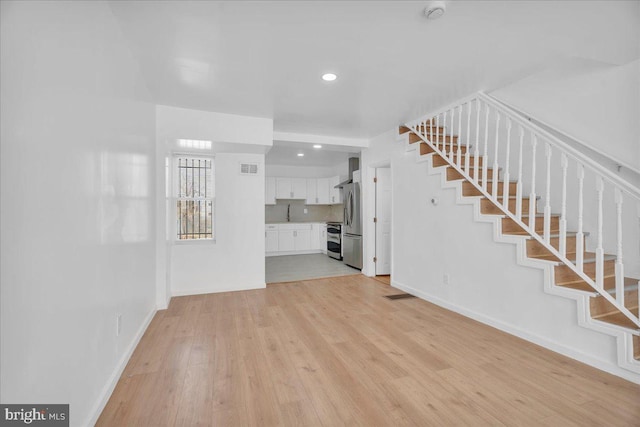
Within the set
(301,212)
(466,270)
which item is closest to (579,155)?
(466,270)

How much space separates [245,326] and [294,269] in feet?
9.50

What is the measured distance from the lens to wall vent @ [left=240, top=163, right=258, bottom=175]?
13.8 ft

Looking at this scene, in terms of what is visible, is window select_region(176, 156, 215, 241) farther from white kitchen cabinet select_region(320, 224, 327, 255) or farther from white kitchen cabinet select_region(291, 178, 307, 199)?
white kitchen cabinet select_region(320, 224, 327, 255)

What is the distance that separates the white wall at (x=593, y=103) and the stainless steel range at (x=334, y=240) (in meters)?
4.41

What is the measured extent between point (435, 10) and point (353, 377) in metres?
2.46

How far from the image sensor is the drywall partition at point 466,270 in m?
2.24

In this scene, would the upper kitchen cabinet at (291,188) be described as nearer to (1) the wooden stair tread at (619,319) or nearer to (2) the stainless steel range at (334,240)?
(2) the stainless steel range at (334,240)

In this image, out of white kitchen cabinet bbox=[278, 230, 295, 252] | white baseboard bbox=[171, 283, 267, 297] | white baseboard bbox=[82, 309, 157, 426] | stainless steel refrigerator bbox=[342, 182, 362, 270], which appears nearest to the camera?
white baseboard bbox=[82, 309, 157, 426]

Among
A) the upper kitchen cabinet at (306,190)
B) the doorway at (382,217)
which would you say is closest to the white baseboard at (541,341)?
the doorway at (382,217)

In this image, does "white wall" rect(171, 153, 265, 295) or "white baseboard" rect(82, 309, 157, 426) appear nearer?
"white baseboard" rect(82, 309, 157, 426)

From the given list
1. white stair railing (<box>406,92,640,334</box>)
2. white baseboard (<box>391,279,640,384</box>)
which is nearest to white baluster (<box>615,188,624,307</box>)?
white stair railing (<box>406,92,640,334</box>)

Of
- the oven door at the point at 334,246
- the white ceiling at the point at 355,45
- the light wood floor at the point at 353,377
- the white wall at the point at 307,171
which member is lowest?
the light wood floor at the point at 353,377

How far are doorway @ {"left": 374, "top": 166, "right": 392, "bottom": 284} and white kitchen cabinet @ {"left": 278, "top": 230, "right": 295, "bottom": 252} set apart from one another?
3126mm

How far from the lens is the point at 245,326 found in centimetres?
285
